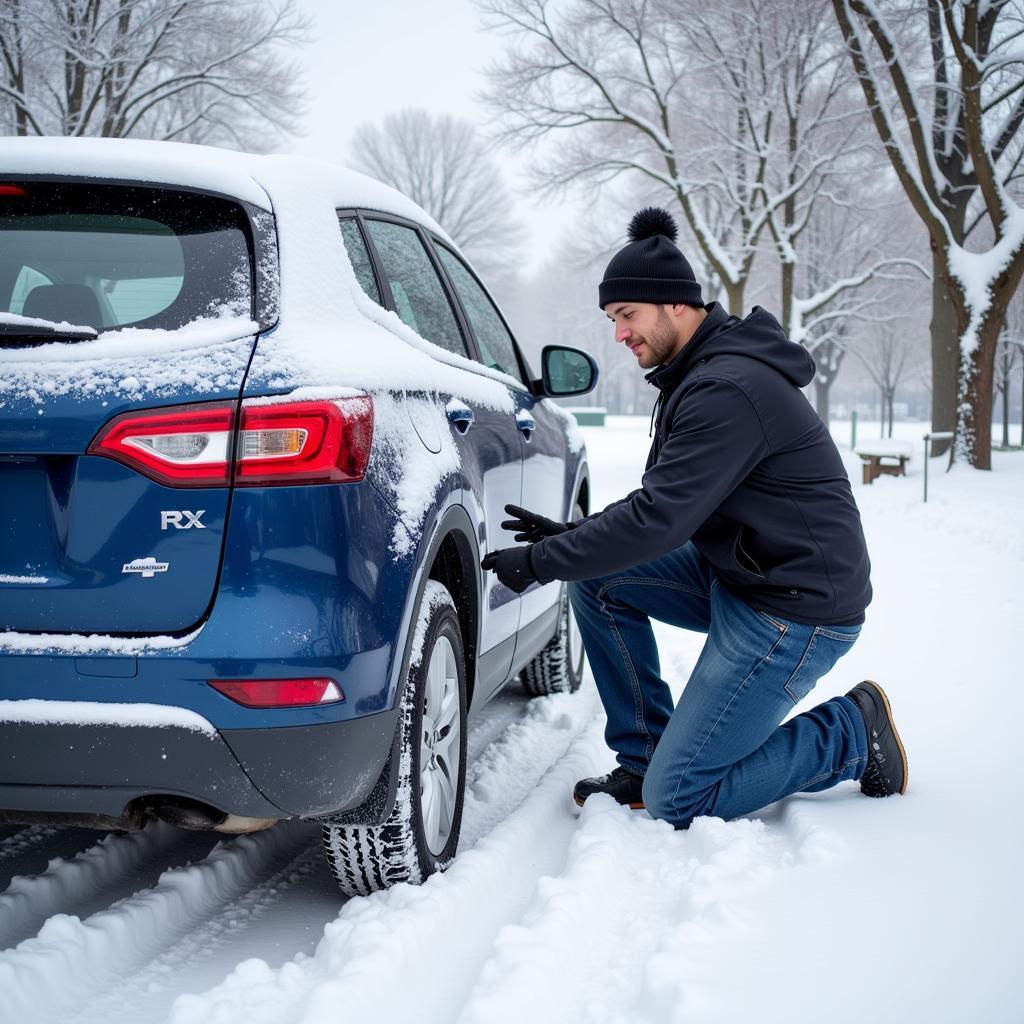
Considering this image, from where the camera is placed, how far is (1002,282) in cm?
1391

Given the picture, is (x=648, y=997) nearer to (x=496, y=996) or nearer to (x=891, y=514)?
(x=496, y=996)

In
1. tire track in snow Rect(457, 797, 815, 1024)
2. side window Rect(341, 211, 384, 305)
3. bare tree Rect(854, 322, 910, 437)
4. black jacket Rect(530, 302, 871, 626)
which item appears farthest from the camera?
bare tree Rect(854, 322, 910, 437)

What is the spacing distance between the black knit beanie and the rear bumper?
5.08 ft

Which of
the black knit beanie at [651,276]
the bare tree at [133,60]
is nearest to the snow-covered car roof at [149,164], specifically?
the black knit beanie at [651,276]

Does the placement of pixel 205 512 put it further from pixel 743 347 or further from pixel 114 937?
pixel 743 347

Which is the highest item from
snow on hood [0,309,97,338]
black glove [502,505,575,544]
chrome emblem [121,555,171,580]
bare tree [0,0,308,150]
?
bare tree [0,0,308,150]

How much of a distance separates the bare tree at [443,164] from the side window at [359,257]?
116 ft

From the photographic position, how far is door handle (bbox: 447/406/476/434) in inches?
107

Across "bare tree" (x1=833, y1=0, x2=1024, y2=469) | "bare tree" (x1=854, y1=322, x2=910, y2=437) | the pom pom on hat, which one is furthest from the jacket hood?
"bare tree" (x1=854, y1=322, x2=910, y2=437)

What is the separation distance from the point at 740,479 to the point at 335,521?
119cm

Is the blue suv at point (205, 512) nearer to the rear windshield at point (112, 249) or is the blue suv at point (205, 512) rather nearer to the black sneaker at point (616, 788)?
the rear windshield at point (112, 249)

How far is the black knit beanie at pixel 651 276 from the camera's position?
2947 millimetres

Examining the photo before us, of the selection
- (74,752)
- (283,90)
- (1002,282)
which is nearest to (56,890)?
(74,752)

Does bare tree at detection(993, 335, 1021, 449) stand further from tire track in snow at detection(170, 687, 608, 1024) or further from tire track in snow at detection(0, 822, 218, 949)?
tire track in snow at detection(0, 822, 218, 949)
